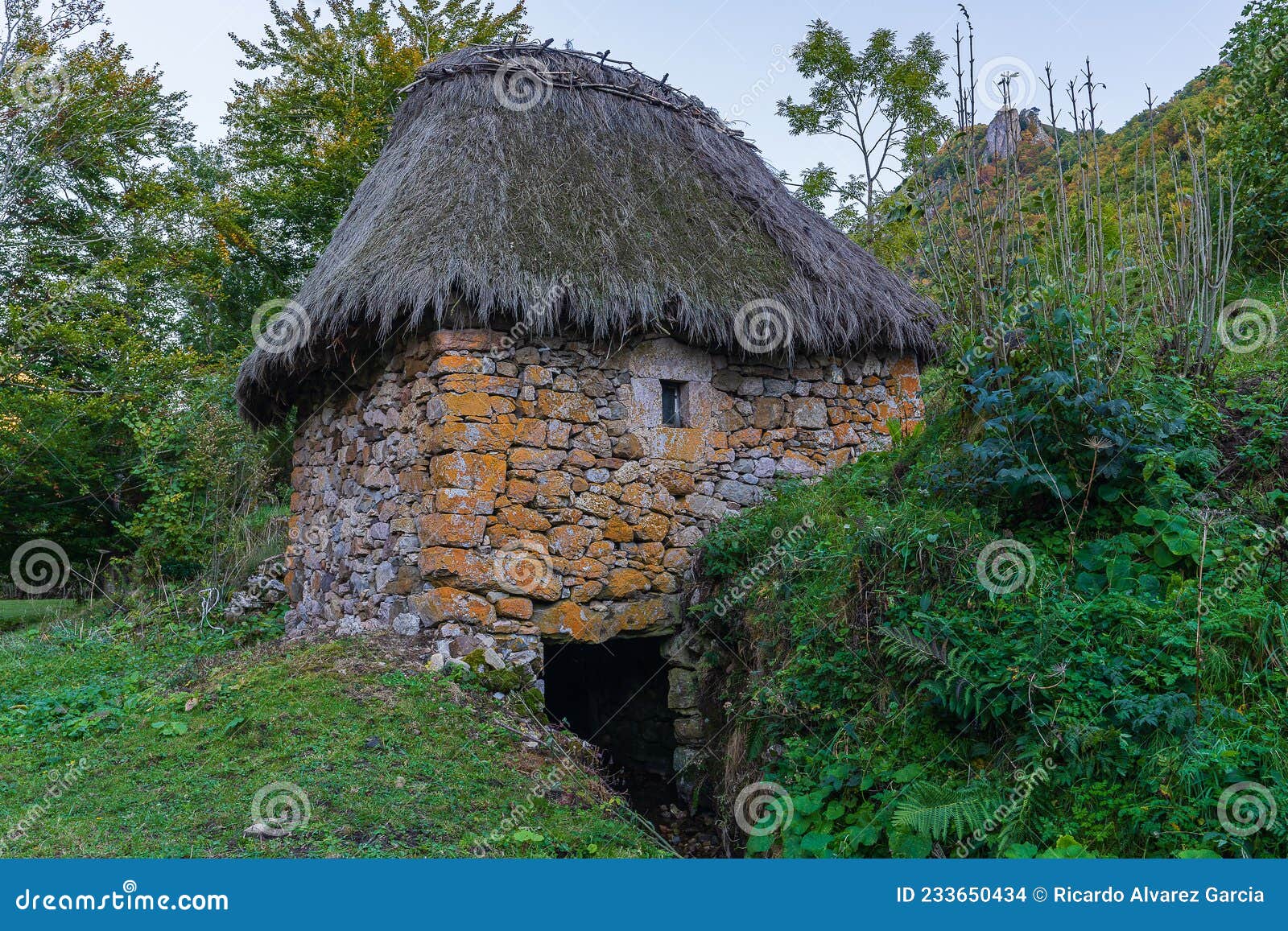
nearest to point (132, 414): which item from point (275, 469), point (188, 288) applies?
point (275, 469)

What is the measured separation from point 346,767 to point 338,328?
288 centimetres

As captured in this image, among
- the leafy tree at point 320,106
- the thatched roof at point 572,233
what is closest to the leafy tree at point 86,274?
the leafy tree at point 320,106

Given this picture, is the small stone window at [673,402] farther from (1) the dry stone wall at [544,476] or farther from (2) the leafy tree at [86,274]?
(2) the leafy tree at [86,274]

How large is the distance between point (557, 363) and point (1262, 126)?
23.4ft

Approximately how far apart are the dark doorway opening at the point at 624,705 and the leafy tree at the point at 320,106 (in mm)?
8863

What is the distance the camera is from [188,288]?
14.1 meters

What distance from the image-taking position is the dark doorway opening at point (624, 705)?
267 inches

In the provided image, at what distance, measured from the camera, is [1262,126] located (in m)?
8.70

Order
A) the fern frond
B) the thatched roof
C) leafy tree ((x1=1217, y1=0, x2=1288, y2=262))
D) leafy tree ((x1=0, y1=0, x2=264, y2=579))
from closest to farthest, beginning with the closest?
the fern frond
the thatched roof
leafy tree ((x1=1217, y1=0, x2=1288, y2=262))
leafy tree ((x1=0, y1=0, x2=264, y2=579))

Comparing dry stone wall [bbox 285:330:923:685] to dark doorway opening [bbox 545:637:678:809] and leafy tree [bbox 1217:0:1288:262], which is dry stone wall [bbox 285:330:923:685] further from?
leafy tree [bbox 1217:0:1288:262]

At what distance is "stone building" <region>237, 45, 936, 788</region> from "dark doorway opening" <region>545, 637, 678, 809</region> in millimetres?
70

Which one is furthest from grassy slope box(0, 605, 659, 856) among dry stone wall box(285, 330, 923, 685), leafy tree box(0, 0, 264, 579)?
leafy tree box(0, 0, 264, 579)

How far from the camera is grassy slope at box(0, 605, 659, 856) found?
12.7 feet

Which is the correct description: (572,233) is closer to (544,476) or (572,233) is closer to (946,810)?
(544,476)
